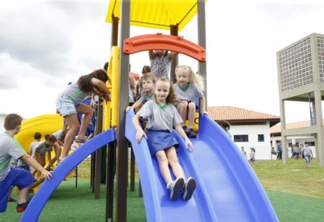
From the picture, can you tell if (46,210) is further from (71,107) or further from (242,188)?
(242,188)

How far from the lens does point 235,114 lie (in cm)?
3189

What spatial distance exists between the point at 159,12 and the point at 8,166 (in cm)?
406

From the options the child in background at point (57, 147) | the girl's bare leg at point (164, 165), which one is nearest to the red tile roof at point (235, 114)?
the child in background at point (57, 147)

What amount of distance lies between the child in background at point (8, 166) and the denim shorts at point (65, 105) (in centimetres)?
81

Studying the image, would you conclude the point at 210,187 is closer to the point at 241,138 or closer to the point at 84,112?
the point at 84,112

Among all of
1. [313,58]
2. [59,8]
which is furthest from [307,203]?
[313,58]

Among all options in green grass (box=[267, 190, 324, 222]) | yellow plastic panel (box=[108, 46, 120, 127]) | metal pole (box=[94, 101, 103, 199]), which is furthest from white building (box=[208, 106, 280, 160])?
yellow plastic panel (box=[108, 46, 120, 127])

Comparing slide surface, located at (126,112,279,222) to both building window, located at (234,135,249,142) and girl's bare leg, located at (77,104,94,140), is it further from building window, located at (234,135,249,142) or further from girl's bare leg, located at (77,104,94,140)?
building window, located at (234,135,249,142)

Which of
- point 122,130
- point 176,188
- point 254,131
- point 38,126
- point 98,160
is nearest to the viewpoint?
point 176,188

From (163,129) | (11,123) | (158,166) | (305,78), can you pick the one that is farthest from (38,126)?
(305,78)

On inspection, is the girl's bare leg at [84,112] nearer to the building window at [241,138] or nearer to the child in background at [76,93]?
the child in background at [76,93]

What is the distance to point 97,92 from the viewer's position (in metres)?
4.57

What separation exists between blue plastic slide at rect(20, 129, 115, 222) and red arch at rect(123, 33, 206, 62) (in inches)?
44.6

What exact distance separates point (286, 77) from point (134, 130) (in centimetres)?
1743
